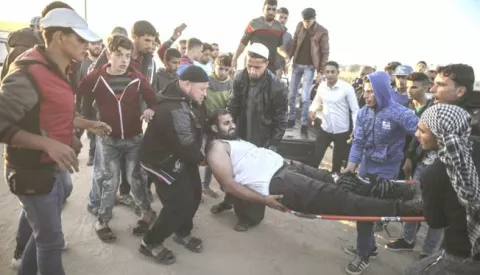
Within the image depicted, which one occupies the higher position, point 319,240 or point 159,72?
point 159,72

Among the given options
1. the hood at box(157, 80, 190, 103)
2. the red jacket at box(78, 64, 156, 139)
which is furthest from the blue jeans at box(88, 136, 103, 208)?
the hood at box(157, 80, 190, 103)

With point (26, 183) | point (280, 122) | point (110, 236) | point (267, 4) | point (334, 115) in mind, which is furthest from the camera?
point (267, 4)

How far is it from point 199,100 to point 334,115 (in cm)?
235

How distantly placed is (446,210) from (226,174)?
1799mm

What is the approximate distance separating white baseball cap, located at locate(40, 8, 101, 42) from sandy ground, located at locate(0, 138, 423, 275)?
1.92 meters

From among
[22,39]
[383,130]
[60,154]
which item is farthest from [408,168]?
[22,39]

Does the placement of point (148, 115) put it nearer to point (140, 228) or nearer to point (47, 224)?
point (140, 228)

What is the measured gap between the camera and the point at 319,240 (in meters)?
3.65

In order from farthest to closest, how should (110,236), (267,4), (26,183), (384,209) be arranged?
(267,4), (110,236), (384,209), (26,183)

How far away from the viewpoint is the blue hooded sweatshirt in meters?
3.24

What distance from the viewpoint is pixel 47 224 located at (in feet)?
6.51

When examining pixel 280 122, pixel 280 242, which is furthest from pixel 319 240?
pixel 280 122

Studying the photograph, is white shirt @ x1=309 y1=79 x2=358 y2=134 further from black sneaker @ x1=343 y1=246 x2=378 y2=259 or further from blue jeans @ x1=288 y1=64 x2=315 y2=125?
black sneaker @ x1=343 y1=246 x2=378 y2=259

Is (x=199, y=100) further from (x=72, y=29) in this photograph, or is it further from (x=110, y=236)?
(x=110, y=236)
